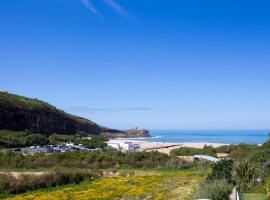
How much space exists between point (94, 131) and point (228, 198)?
399 feet

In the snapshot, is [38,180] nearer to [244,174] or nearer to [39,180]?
[39,180]

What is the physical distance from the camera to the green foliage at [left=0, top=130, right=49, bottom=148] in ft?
233

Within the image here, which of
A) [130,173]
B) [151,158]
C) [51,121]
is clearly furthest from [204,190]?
[51,121]

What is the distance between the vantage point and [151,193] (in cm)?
2658

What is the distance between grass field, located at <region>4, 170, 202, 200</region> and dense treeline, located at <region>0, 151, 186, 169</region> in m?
10.6

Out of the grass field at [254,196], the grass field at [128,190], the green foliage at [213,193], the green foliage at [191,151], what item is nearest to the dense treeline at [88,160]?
the green foliage at [191,151]

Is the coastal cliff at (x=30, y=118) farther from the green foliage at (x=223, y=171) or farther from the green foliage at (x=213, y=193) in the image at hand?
the green foliage at (x=213, y=193)

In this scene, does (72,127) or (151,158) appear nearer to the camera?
(151,158)

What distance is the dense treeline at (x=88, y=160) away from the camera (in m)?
45.8

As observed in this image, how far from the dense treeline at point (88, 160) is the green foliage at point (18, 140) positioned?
2126 cm

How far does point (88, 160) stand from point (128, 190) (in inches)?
788

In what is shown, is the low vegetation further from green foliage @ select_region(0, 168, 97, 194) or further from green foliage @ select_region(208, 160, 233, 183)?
green foliage @ select_region(208, 160, 233, 183)

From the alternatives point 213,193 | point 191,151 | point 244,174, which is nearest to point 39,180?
point 244,174

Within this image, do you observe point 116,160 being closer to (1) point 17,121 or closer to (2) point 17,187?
(2) point 17,187
